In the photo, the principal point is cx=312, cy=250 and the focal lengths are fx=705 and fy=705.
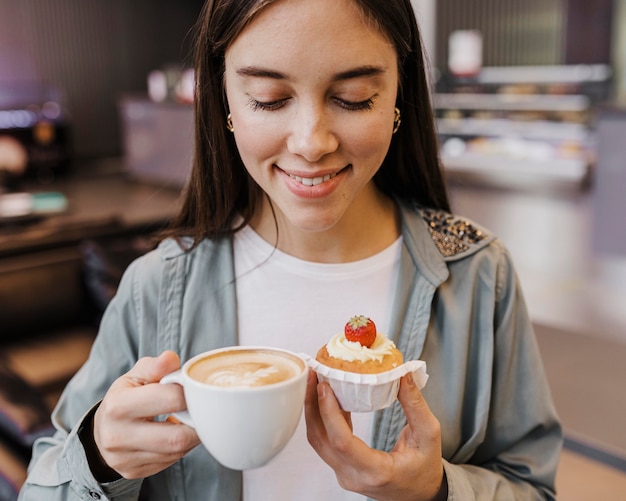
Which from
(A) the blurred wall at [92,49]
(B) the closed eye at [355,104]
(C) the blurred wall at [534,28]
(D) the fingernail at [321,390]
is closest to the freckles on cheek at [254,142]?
(B) the closed eye at [355,104]

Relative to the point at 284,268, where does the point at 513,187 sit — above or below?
below

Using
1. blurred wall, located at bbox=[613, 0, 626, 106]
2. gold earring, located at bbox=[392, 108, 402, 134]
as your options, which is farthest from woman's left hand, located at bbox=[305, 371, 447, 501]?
blurred wall, located at bbox=[613, 0, 626, 106]

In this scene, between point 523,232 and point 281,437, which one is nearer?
point 281,437

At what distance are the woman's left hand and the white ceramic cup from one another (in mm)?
77

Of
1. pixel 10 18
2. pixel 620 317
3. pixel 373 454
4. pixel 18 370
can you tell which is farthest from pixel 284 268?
pixel 10 18

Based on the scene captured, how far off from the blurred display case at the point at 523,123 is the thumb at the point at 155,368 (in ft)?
24.8

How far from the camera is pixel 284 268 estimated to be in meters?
1.24

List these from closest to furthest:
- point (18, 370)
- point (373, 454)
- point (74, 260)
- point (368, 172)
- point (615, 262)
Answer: point (373, 454), point (368, 172), point (18, 370), point (74, 260), point (615, 262)

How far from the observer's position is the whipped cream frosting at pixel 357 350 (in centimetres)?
94

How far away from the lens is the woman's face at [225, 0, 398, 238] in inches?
37.0

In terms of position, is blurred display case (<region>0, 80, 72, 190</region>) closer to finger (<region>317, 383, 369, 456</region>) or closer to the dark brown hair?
the dark brown hair

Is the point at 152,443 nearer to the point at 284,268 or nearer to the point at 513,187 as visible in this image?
the point at 284,268

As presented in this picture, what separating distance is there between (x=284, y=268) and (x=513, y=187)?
7647 mm

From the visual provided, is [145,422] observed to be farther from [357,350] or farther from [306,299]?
[306,299]
